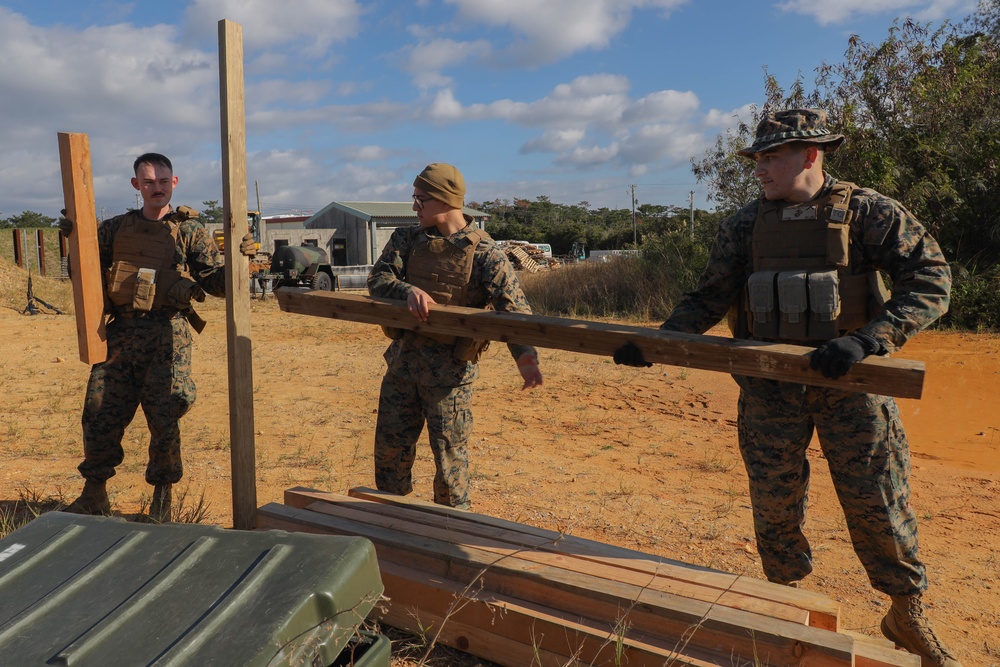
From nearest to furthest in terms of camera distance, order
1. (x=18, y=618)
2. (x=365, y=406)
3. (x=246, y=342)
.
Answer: (x=18, y=618) < (x=246, y=342) < (x=365, y=406)

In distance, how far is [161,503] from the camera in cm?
443

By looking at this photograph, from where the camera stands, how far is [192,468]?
5785 mm

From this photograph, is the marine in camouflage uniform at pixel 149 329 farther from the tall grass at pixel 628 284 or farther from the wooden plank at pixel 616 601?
the tall grass at pixel 628 284

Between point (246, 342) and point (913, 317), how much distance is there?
2.72m

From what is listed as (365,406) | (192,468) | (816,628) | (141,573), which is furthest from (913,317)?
(365,406)

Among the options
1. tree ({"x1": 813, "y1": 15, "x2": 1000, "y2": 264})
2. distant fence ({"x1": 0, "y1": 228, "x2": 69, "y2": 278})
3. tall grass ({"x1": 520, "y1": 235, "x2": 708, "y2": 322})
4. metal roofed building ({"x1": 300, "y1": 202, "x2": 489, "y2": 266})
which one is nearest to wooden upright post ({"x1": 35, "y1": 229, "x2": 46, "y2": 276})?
distant fence ({"x1": 0, "y1": 228, "x2": 69, "y2": 278})

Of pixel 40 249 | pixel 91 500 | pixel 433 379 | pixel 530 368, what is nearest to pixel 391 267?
pixel 433 379

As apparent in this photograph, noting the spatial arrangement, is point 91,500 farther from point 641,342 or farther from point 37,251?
point 37,251

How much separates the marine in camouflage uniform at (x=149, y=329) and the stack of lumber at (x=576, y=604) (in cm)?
128

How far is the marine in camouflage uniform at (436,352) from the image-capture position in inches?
141

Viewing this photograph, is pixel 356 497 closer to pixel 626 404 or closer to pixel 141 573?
pixel 141 573

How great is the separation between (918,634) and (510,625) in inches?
62.1

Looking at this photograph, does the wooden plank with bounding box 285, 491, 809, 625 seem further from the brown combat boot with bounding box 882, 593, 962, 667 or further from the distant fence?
the distant fence

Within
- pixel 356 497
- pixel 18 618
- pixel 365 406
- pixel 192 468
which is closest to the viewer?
pixel 18 618
